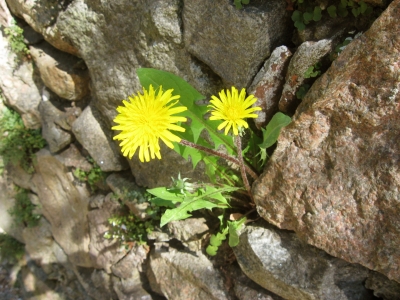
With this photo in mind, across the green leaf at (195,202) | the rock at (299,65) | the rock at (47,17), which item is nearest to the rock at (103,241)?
the green leaf at (195,202)

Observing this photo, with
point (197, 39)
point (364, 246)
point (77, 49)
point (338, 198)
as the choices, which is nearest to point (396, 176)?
point (338, 198)

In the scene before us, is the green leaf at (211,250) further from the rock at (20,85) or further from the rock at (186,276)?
the rock at (20,85)

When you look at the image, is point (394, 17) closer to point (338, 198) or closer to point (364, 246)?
point (338, 198)

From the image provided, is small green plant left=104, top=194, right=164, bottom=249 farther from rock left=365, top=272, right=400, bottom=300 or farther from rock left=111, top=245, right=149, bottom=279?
rock left=365, top=272, right=400, bottom=300

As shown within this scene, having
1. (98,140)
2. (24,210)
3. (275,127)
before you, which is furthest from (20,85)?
(275,127)

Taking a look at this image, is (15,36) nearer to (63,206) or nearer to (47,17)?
(47,17)

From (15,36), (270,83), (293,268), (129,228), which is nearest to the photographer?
(270,83)

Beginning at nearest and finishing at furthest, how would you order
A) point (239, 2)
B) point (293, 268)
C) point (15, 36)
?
point (239, 2) < point (293, 268) < point (15, 36)
